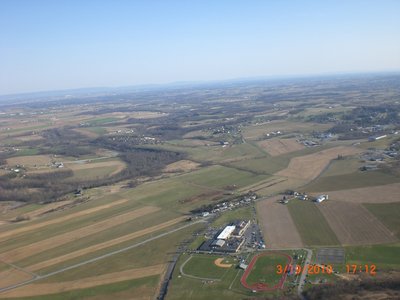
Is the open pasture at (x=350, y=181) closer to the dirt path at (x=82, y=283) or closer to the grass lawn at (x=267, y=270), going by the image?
the grass lawn at (x=267, y=270)

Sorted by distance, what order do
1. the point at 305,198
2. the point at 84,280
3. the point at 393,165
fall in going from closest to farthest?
the point at 84,280 → the point at 305,198 → the point at 393,165

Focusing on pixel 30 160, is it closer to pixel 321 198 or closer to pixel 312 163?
pixel 312 163

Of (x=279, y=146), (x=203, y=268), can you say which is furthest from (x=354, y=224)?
(x=279, y=146)

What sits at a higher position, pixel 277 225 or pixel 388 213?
pixel 388 213

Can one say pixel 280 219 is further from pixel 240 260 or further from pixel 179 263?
pixel 179 263

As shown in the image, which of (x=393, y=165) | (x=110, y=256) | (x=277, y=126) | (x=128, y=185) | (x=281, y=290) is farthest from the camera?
(x=277, y=126)

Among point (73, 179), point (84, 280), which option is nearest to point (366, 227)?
point (84, 280)
